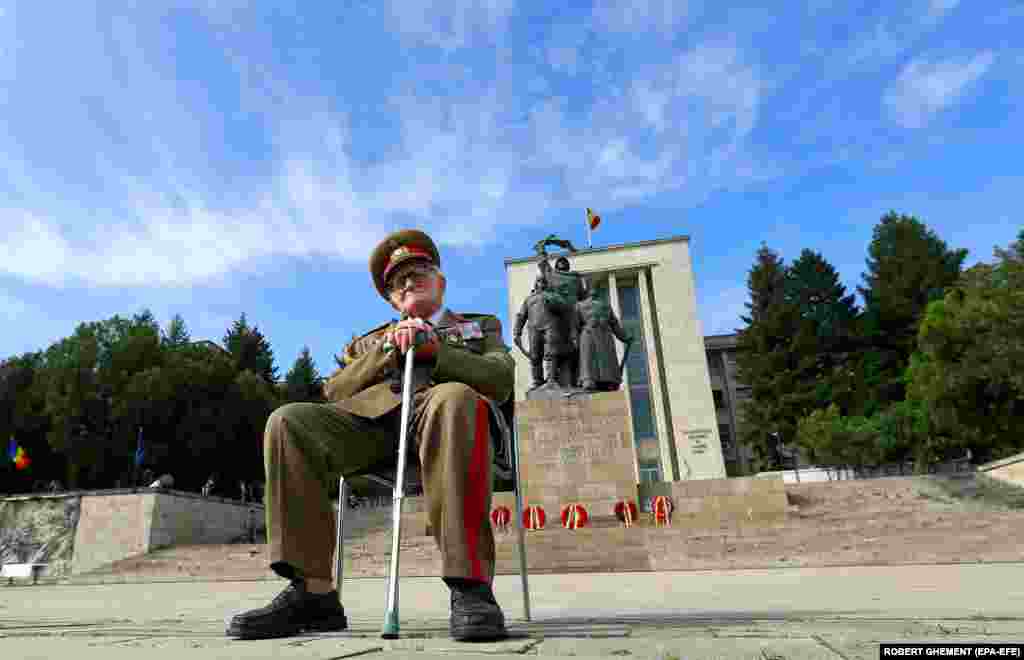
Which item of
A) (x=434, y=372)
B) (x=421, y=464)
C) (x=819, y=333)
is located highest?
(x=819, y=333)

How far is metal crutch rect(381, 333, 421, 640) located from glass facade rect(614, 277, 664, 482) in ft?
112

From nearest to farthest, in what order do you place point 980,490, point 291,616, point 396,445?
point 291,616 < point 396,445 < point 980,490

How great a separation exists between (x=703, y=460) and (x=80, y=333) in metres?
32.5

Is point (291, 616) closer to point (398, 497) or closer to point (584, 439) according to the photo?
point (398, 497)

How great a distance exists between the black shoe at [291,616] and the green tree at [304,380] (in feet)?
138

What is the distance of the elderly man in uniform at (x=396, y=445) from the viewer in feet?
6.11

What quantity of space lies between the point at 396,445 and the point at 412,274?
696mm

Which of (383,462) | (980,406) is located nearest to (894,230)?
(980,406)

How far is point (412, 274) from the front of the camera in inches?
103

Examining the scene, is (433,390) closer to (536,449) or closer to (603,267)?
(536,449)

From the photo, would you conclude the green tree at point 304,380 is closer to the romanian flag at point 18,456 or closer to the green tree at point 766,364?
the romanian flag at point 18,456

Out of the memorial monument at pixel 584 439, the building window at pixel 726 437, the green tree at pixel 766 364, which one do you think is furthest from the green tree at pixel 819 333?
the memorial monument at pixel 584 439

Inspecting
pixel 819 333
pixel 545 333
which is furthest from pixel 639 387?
pixel 545 333

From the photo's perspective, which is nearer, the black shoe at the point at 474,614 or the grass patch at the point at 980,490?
the black shoe at the point at 474,614
